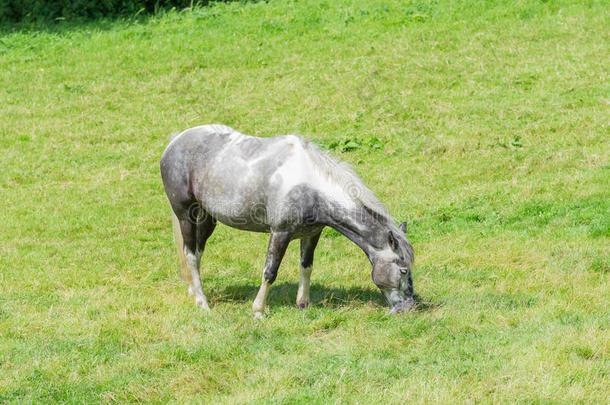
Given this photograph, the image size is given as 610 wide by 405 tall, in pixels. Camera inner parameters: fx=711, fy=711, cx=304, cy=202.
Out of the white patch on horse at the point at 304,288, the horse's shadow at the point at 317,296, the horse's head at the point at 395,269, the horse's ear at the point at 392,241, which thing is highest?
the horse's ear at the point at 392,241

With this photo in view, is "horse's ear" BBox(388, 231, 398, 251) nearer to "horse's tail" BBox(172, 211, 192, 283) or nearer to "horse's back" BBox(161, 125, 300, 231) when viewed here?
"horse's back" BBox(161, 125, 300, 231)

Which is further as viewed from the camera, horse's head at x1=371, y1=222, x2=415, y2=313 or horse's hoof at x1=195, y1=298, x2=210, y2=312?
horse's hoof at x1=195, y1=298, x2=210, y2=312

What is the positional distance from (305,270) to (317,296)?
542mm

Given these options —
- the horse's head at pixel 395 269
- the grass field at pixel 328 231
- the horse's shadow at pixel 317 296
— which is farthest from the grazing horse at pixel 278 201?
the grass field at pixel 328 231

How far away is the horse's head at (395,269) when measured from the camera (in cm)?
798

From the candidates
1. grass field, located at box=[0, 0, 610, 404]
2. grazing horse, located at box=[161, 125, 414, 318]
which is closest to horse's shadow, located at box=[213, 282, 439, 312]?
grass field, located at box=[0, 0, 610, 404]

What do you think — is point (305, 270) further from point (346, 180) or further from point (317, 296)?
point (346, 180)

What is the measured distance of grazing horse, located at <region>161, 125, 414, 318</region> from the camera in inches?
317

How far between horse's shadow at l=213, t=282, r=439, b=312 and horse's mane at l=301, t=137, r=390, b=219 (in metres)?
1.19

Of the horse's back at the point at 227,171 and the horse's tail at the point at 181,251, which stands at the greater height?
the horse's back at the point at 227,171

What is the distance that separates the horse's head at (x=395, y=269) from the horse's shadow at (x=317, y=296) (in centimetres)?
21

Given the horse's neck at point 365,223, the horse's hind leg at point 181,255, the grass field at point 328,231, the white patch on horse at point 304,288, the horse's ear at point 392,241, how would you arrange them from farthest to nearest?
the horse's hind leg at point 181,255 < the white patch on horse at point 304,288 < the horse's neck at point 365,223 < the horse's ear at point 392,241 < the grass field at point 328,231

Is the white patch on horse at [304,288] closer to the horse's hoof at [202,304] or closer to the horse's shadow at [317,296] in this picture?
the horse's shadow at [317,296]

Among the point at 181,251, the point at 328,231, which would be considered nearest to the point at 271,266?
the point at 181,251
